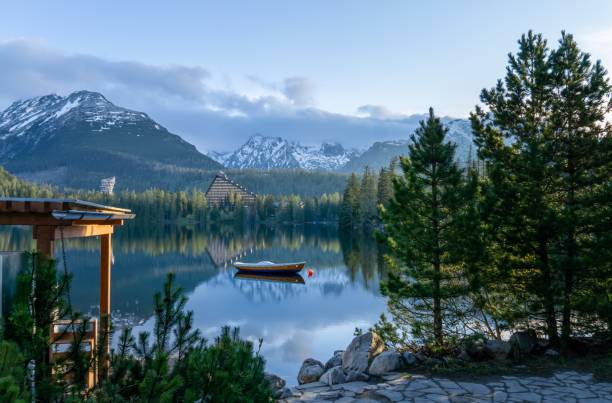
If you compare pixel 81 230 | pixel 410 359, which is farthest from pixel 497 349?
pixel 81 230

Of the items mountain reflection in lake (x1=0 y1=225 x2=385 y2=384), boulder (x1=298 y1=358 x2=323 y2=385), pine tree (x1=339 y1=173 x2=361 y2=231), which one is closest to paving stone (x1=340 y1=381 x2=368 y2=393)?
boulder (x1=298 y1=358 x2=323 y2=385)

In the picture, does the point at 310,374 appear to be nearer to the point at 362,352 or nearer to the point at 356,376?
the point at 362,352

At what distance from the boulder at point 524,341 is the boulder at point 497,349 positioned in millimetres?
173

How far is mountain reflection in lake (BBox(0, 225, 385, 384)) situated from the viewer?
19484 mm

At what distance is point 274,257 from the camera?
5212cm

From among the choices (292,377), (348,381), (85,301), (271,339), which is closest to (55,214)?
(348,381)

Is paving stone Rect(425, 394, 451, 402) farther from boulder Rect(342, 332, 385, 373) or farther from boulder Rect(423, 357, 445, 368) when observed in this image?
boulder Rect(342, 332, 385, 373)

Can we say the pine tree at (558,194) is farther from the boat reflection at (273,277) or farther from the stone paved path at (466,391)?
the boat reflection at (273,277)

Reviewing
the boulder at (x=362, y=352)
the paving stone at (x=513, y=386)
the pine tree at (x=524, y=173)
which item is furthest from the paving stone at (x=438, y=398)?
the pine tree at (x=524, y=173)

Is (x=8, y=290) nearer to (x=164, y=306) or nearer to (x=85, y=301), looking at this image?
(x=164, y=306)

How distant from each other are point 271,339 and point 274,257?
32685 millimetres

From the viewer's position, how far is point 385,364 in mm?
8664

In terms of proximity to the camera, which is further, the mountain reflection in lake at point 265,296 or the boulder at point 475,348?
the mountain reflection in lake at point 265,296

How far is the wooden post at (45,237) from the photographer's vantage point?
5954 mm
